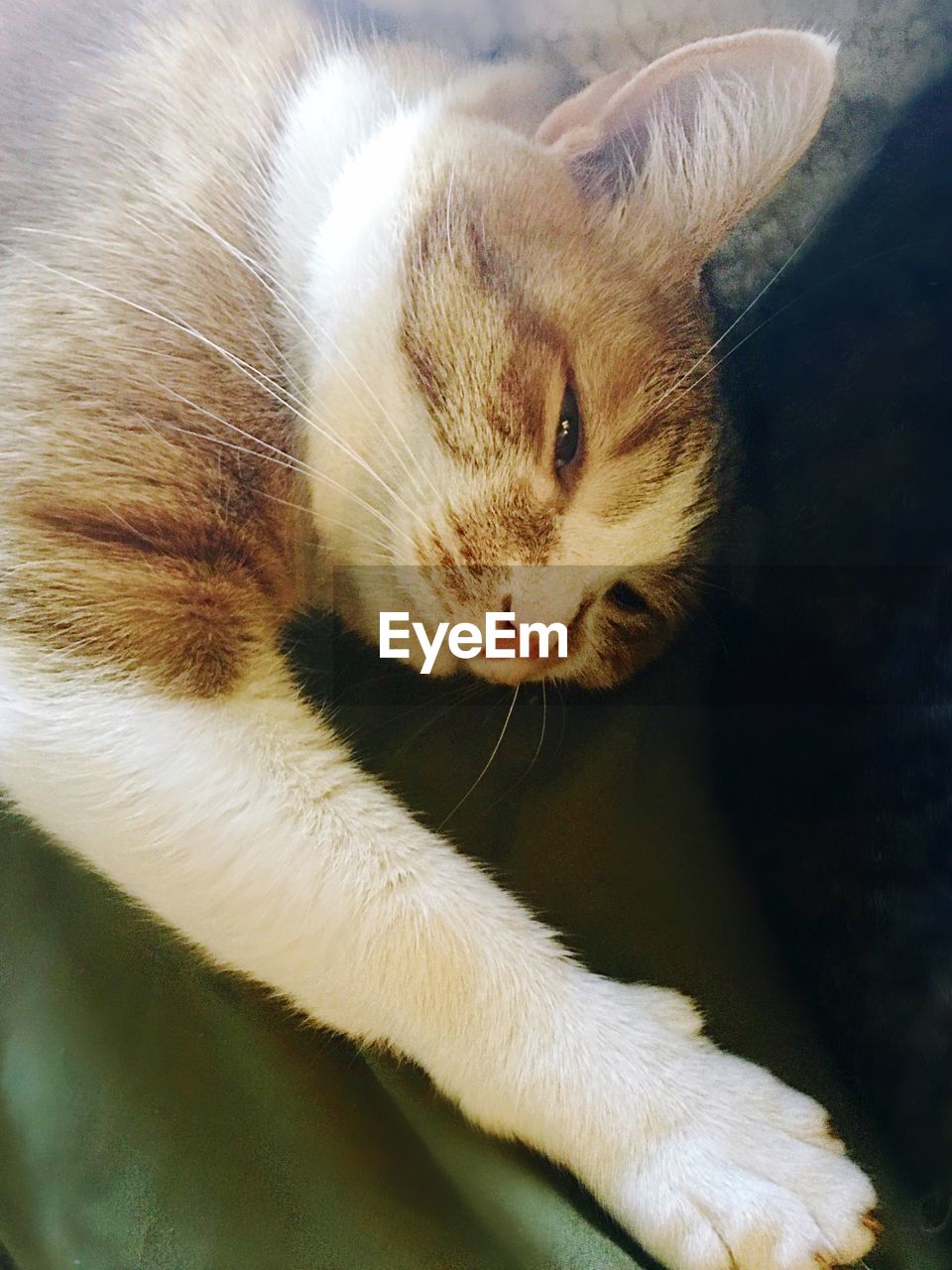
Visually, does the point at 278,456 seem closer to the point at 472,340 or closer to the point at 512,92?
the point at 472,340

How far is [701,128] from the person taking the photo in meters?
0.75

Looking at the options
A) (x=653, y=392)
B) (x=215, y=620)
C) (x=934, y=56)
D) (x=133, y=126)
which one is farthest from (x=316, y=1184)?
(x=934, y=56)

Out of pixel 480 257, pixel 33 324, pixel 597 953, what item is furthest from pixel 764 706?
pixel 33 324

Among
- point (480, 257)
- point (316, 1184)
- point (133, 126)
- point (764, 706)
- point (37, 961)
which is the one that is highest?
point (133, 126)

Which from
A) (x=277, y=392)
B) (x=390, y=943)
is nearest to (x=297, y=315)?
(x=277, y=392)

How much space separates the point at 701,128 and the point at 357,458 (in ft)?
1.25

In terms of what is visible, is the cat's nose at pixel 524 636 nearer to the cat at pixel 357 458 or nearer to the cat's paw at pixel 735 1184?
the cat at pixel 357 458

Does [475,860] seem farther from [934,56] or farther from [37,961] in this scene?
[934,56]

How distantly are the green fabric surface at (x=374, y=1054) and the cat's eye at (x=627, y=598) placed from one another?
0.05m

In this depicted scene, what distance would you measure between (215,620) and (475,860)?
0.94 ft

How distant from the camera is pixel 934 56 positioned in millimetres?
770

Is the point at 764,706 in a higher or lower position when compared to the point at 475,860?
higher

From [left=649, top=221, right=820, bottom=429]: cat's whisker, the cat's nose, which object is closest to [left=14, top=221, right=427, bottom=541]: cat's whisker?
the cat's nose

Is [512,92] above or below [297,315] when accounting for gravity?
above
